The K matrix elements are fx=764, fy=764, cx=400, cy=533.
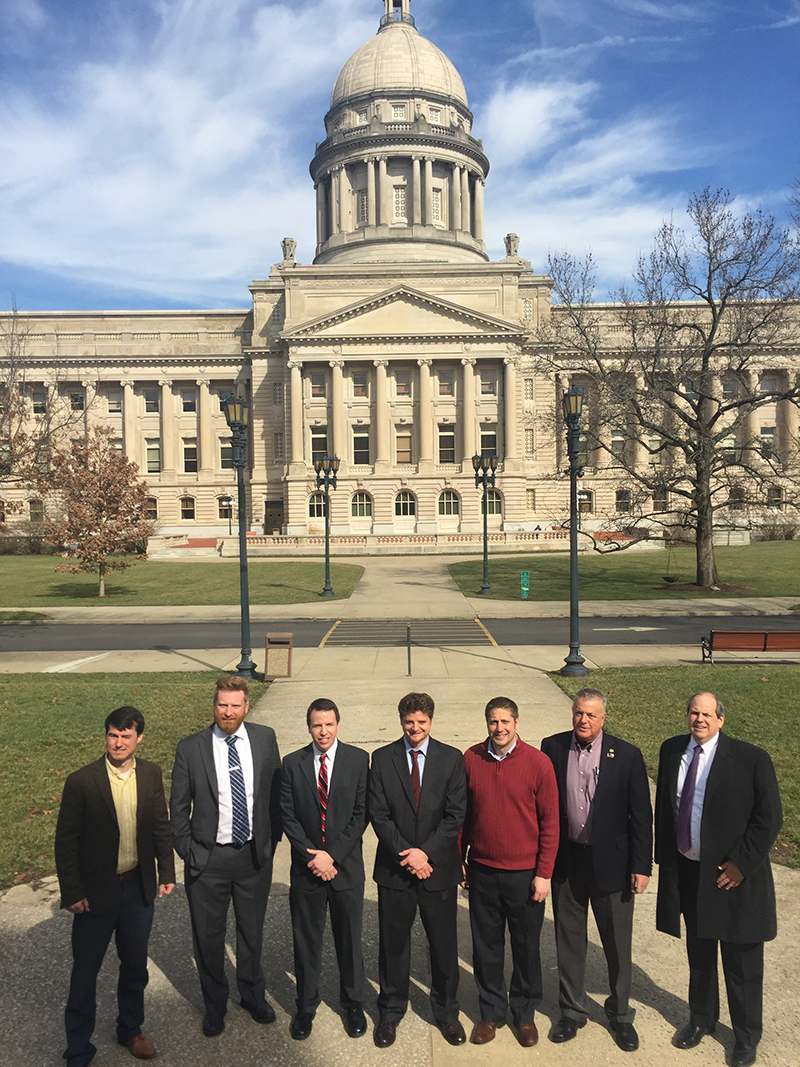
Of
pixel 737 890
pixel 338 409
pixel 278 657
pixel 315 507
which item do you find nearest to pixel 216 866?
pixel 737 890

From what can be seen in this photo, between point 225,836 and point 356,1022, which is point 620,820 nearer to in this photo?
point 356,1022

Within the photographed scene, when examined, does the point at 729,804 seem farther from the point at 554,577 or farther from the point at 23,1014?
the point at 554,577

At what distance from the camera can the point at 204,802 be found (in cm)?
532

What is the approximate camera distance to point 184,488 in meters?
75.0

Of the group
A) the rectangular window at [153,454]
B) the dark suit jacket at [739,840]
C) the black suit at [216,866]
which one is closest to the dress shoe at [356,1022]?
the black suit at [216,866]

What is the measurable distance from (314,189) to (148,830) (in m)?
97.1

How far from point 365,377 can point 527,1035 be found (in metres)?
66.9

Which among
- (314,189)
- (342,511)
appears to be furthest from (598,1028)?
(314,189)

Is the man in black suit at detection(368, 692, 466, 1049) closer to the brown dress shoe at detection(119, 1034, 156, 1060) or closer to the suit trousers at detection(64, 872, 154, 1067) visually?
the brown dress shoe at detection(119, 1034, 156, 1060)

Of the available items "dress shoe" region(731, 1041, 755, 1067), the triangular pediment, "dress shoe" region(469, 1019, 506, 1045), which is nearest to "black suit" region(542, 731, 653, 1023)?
"dress shoe" region(469, 1019, 506, 1045)

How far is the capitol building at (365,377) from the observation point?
67500 mm

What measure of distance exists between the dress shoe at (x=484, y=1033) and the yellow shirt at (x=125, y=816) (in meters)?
2.56

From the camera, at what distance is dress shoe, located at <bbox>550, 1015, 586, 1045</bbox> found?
513 centimetres

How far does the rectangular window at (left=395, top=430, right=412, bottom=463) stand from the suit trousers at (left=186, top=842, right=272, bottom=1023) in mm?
65018
